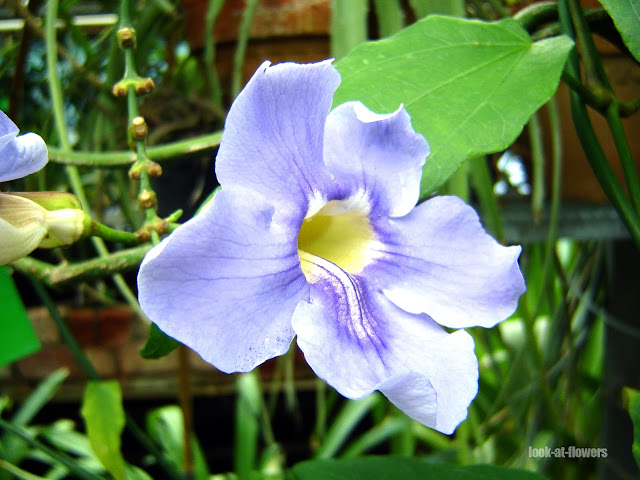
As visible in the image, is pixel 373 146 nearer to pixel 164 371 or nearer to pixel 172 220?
pixel 172 220

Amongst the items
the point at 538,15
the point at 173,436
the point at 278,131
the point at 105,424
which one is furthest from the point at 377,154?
the point at 173,436

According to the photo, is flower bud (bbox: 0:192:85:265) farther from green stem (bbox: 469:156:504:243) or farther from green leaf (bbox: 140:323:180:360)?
green stem (bbox: 469:156:504:243)

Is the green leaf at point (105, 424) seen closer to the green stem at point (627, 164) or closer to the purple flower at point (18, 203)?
the purple flower at point (18, 203)

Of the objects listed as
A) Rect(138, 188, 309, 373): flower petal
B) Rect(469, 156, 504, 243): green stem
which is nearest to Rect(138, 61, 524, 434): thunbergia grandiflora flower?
Rect(138, 188, 309, 373): flower petal

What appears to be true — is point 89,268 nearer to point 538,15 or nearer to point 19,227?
point 19,227

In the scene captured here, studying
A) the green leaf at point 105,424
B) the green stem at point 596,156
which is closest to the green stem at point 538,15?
the green stem at point 596,156
